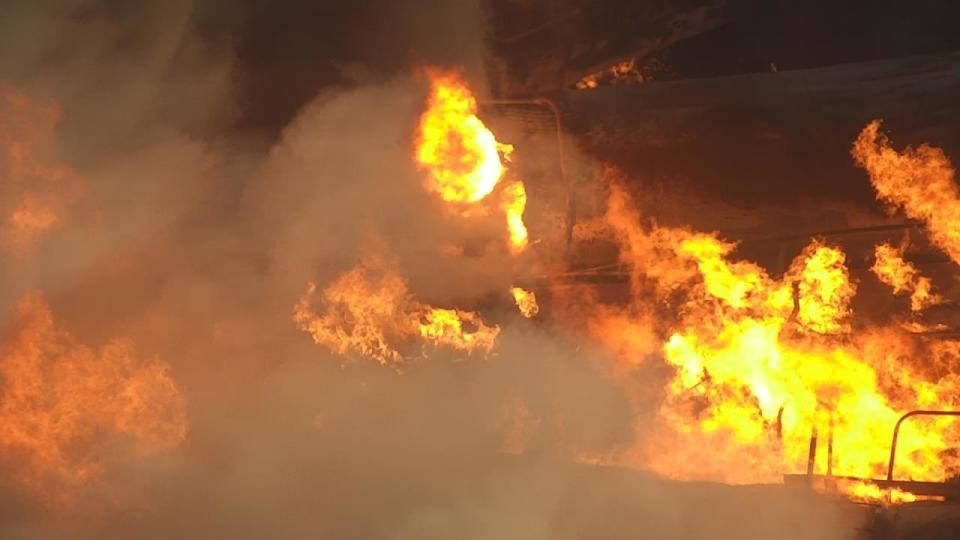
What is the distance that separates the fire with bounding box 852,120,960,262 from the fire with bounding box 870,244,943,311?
25 centimetres

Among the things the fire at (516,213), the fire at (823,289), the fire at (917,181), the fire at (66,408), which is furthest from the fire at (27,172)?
the fire at (917,181)

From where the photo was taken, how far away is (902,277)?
7078mm

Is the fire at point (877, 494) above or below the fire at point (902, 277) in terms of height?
below

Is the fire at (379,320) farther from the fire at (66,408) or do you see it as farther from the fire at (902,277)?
the fire at (902,277)

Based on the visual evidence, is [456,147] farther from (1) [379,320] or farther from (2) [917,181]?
(2) [917,181]

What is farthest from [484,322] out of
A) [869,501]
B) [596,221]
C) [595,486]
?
[869,501]

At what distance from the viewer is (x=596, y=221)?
753 cm

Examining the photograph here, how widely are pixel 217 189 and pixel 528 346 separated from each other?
2.43 meters

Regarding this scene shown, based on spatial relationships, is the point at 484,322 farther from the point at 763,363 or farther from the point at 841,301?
the point at 841,301

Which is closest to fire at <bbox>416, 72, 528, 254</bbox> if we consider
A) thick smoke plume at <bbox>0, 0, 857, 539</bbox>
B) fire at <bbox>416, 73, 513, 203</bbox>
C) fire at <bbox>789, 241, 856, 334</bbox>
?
fire at <bbox>416, 73, 513, 203</bbox>

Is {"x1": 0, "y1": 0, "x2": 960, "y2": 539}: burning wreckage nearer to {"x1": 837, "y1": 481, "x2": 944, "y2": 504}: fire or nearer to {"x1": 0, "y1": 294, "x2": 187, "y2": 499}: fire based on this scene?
{"x1": 0, "y1": 294, "x2": 187, "y2": 499}: fire

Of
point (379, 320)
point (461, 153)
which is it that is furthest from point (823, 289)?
point (379, 320)

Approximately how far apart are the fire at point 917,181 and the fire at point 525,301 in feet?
8.24

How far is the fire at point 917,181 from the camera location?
22.5ft
